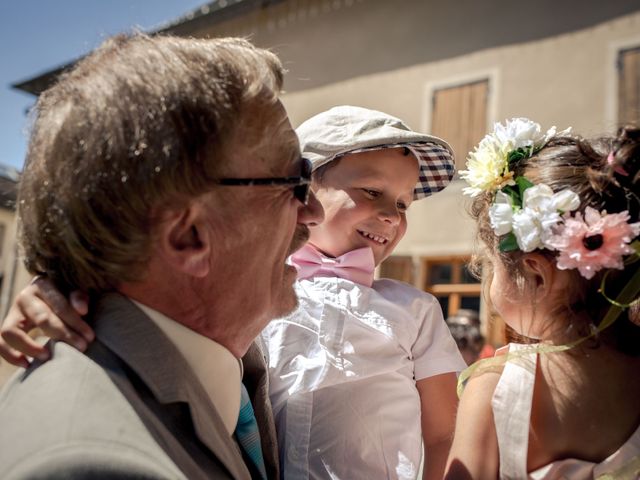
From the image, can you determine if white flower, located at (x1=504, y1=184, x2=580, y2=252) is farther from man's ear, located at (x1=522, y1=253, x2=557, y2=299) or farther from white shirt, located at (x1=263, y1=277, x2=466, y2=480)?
white shirt, located at (x1=263, y1=277, x2=466, y2=480)

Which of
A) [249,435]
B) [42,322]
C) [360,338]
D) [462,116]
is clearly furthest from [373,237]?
[462,116]

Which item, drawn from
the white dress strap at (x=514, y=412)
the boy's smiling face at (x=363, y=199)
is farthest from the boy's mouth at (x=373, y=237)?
the white dress strap at (x=514, y=412)

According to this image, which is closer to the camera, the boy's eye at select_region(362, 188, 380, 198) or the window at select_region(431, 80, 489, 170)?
→ the boy's eye at select_region(362, 188, 380, 198)

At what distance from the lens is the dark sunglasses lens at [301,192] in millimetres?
1675

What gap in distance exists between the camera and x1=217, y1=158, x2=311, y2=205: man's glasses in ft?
4.93

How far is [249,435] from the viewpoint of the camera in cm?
166

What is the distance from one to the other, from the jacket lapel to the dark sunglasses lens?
1.73 feet

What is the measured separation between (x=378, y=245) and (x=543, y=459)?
98cm

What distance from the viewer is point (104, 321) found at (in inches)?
53.0

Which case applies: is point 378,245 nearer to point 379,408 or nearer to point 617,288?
point 379,408

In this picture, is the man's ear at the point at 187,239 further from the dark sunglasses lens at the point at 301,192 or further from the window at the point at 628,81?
the window at the point at 628,81

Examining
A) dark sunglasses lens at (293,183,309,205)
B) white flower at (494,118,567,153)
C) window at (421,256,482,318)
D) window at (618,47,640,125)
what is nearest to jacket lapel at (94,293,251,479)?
dark sunglasses lens at (293,183,309,205)

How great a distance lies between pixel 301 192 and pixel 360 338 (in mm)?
631

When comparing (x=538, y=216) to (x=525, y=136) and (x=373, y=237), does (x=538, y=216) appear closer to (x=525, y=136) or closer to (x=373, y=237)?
(x=525, y=136)
